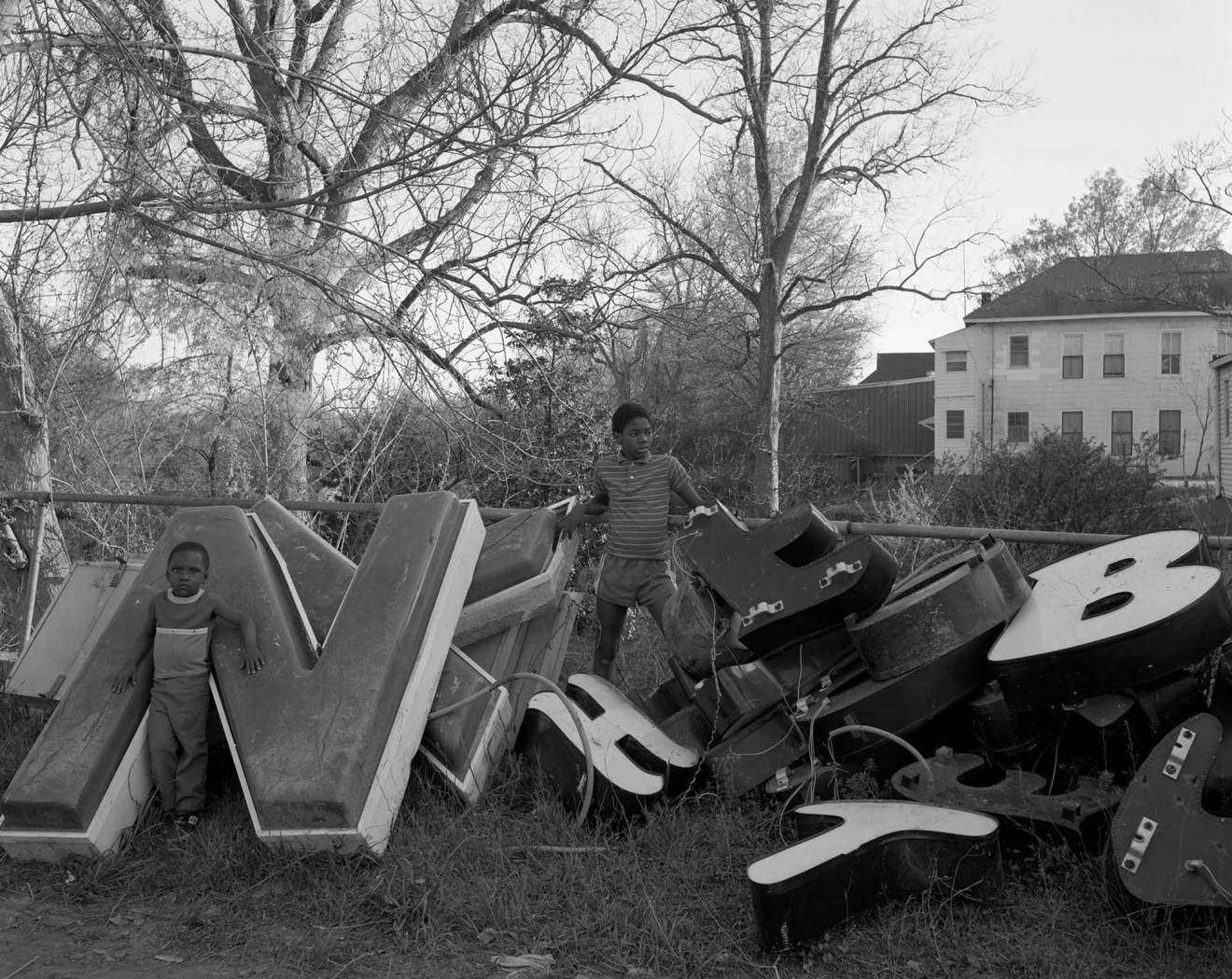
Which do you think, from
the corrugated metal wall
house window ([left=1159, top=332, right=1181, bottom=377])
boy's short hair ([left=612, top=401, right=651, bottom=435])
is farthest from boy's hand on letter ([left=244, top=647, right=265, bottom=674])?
house window ([left=1159, top=332, right=1181, bottom=377])

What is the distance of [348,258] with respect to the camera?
21.5 ft

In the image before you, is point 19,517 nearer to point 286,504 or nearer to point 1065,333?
point 286,504

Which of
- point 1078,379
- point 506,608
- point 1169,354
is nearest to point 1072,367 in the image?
point 1078,379

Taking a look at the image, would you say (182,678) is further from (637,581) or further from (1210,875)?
(1210,875)

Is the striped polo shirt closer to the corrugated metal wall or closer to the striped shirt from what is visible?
the striped shirt

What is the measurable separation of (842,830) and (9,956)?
8.01 ft

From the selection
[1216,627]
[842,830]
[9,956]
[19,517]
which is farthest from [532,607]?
[19,517]

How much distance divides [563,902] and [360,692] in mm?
982

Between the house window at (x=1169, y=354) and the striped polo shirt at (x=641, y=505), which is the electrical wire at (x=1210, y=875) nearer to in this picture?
the striped polo shirt at (x=641, y=505)

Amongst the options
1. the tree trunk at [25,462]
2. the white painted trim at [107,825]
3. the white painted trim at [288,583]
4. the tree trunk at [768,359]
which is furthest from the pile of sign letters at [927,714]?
the tree trunk at [768,359]

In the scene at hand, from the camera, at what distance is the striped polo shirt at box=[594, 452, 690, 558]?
15.4ft

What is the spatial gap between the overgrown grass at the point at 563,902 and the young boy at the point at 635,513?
1.10 meters

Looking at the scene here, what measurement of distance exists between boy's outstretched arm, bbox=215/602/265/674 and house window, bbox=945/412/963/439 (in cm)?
3797

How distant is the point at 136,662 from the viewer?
12.8 ft
